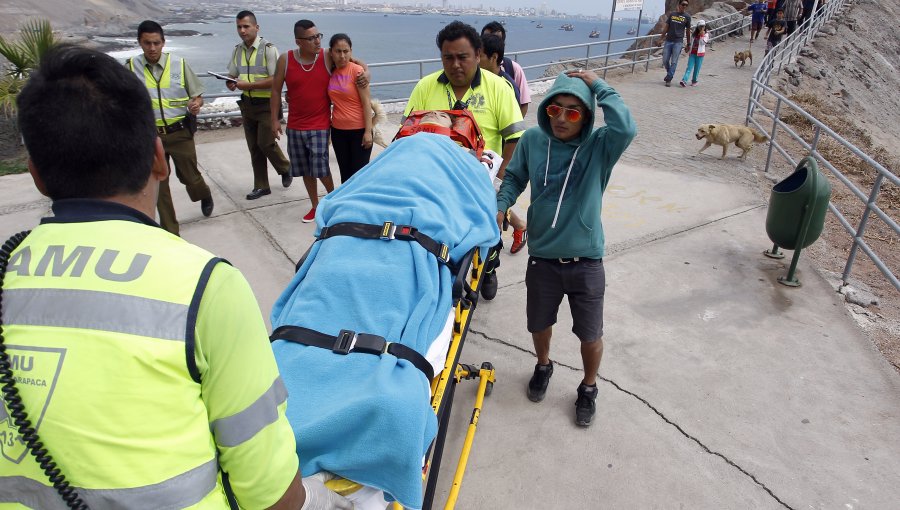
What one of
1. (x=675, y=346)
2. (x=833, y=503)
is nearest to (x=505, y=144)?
(x=675, y=346)

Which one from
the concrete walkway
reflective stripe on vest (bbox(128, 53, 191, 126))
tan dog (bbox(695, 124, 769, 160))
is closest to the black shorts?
the concrete walkway

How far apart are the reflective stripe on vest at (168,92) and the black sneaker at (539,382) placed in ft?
12.4

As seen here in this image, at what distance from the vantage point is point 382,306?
2.04 meters

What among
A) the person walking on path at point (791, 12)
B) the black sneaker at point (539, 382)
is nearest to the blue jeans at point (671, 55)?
the person walking on path at point (791, 12)

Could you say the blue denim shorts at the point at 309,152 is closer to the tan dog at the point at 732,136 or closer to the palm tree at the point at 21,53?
the palm tree at the point at 21,53

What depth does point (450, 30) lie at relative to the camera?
149 inches

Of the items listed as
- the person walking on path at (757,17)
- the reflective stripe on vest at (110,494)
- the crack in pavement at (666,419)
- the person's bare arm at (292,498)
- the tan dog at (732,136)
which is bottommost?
the crack in pavement at (666,419)

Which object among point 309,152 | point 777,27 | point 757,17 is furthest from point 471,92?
A: point 757,17

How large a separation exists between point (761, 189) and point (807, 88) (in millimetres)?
10544

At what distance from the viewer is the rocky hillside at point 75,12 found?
5025 centimetres

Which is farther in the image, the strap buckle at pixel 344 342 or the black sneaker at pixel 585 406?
the black sneaker at pixel 585 406

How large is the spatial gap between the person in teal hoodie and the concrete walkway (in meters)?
0.37

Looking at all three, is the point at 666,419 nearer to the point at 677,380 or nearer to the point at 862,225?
the point at 677,380

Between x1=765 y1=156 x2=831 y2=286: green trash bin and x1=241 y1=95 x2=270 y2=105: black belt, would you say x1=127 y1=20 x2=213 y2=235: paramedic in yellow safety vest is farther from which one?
x1=765 y1=156 x2=831 y2=286: green trash bin
